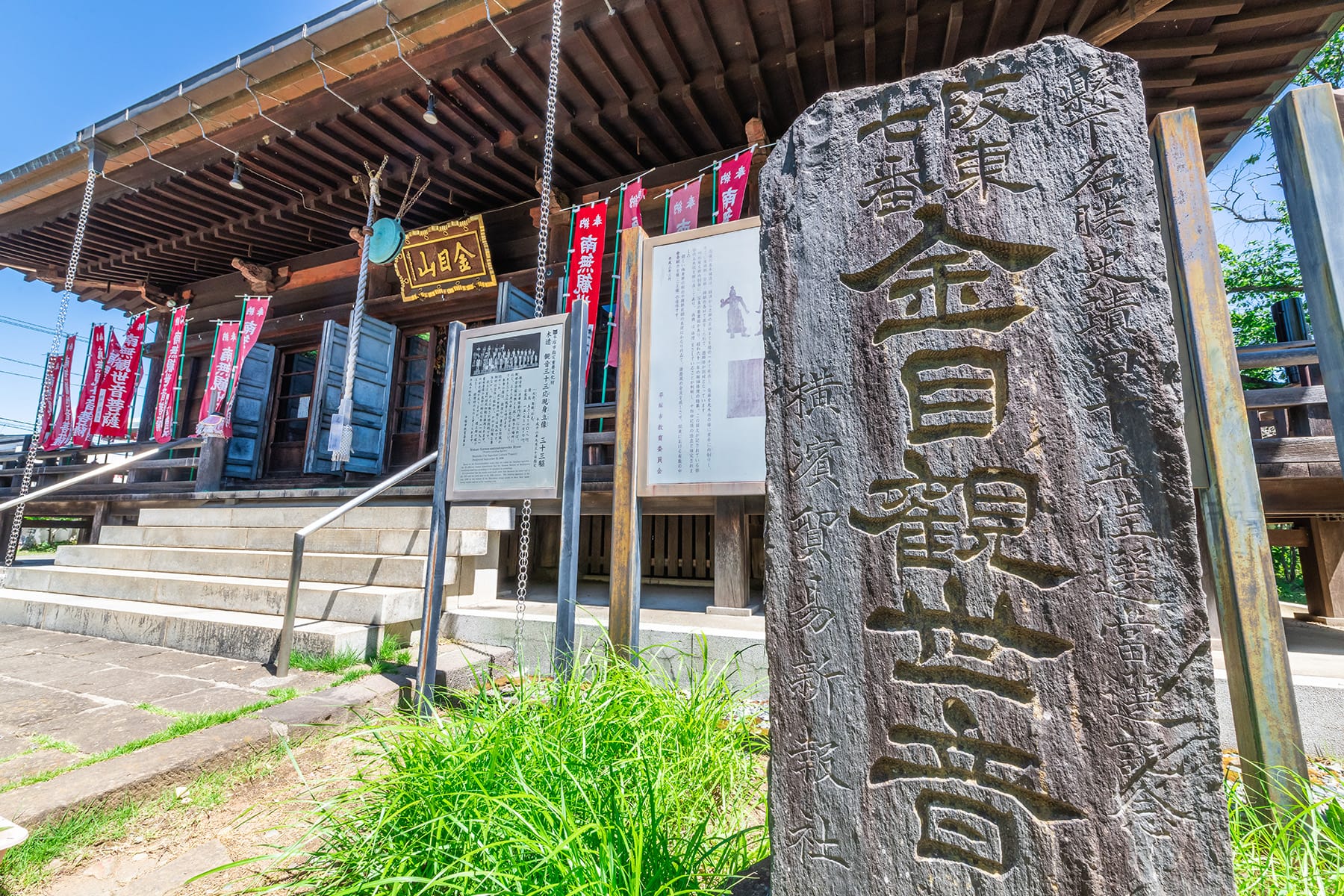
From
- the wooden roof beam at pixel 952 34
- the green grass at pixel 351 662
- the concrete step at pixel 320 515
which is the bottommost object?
the green grass at pixel 351 662

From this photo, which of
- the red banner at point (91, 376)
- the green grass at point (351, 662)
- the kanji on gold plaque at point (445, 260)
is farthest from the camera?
the red banner at point (91, 376)

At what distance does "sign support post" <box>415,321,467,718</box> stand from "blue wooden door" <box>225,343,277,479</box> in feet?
19.4

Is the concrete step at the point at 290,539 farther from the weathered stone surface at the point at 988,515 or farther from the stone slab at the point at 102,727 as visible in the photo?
the weathered stone surface at the point at 988,515

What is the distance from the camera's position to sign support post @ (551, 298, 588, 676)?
10.1 ft

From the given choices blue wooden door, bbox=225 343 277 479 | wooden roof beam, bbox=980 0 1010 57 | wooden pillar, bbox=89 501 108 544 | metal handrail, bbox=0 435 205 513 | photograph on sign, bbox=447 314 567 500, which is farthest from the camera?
wooden pillar, bbox=89 501 108 544

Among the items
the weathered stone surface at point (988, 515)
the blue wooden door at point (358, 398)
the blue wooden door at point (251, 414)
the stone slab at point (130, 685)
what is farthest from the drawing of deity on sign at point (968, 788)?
the blue wooden door at point (251, 414)

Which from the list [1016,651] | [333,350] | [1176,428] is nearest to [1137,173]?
[1176,428]

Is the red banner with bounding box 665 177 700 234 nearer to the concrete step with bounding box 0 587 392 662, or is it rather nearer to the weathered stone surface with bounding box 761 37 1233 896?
the weathered stone surface with bounding box 761 37 1233 896

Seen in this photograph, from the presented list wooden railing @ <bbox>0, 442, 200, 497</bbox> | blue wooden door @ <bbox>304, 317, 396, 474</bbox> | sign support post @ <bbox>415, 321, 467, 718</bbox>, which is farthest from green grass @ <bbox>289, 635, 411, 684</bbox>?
wooden railing @ <bbox>0, 442, 200, 497</bbox>

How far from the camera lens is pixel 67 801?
83.3 inches

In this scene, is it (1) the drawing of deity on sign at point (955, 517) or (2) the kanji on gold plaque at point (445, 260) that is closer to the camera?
(1) the drawing of deity on sign at point (955, 517)

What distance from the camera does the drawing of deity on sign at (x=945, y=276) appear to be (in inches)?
64.4

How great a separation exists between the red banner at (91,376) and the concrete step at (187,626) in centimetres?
484

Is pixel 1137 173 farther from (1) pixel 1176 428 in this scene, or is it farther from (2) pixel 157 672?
(2) pixel 157 672
